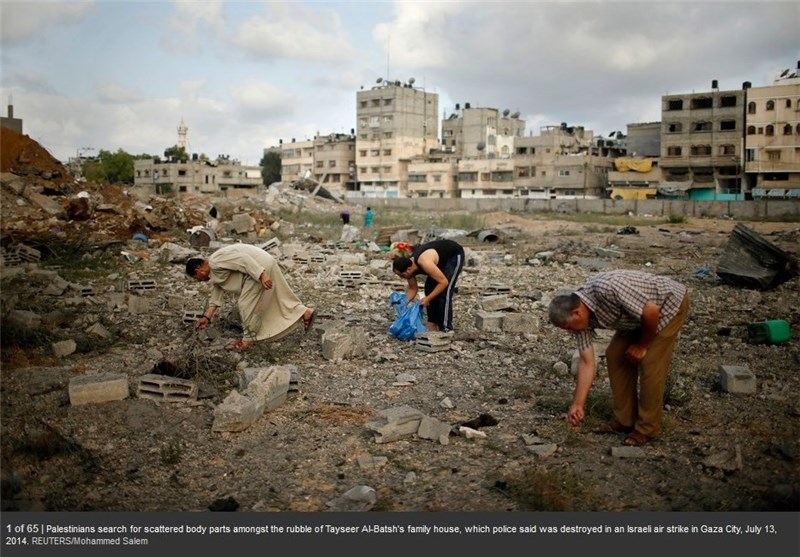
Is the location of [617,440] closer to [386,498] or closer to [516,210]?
[386,498]

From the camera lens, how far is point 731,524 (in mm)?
3553

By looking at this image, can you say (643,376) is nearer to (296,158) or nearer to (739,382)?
(739,382)

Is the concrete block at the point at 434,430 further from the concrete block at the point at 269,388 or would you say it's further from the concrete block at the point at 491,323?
the concrete block at the point at 491,323

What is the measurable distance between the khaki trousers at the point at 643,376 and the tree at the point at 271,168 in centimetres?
8077

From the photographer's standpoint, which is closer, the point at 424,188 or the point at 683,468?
the point at 683,468

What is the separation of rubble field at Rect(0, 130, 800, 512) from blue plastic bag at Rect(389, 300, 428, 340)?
177 mm

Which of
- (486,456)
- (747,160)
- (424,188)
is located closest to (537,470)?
(486,456)

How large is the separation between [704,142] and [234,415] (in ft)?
157

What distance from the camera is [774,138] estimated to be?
42.5m

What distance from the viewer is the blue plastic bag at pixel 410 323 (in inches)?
297

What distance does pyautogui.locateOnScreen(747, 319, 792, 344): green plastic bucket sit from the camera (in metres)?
7.30

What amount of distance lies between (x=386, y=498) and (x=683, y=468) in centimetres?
183

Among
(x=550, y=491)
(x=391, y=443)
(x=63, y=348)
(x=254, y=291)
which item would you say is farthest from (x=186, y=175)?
(x=550, y=491)

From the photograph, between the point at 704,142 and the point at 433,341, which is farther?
the point at 704,142
